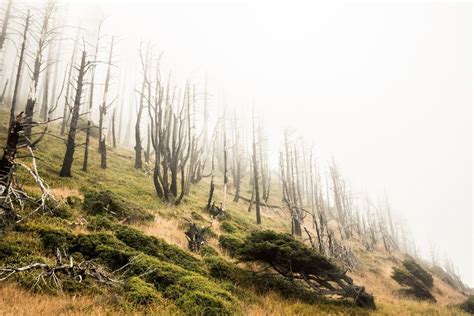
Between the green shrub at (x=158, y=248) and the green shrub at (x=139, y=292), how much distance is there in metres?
2.05

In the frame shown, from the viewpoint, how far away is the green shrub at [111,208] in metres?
11.1

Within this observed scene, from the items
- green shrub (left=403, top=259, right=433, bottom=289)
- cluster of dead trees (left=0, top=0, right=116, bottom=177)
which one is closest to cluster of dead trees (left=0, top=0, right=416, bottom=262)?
cluster of dead trees (left=0, top=0, right=116, bottom=177)

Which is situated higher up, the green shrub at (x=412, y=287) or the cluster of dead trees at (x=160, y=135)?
the cluster of dead trees at (x=160, y=135)

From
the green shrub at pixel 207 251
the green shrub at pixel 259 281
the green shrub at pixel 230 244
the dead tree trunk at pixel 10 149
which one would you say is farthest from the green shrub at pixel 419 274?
the dead tree trunk at pixel 10 149

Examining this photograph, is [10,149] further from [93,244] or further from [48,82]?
[48,82]

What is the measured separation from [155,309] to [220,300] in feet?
4.91

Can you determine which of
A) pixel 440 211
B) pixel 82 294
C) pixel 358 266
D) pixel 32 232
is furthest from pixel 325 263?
pixel 440 211

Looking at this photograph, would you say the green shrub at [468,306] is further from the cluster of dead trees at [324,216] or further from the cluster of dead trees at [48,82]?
the cluster of dead trees at [48,82]

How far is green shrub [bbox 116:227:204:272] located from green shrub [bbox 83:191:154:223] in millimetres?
1843

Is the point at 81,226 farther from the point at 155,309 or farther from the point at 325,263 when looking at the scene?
the point at 325,263

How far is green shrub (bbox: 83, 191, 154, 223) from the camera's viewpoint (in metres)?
11.1

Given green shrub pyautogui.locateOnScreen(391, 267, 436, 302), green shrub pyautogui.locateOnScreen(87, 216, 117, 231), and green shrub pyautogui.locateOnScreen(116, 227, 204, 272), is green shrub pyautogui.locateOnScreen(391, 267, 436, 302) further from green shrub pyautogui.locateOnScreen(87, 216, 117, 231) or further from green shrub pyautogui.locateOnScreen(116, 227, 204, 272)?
green shrub pyautogui.locateOnScreen(87, 216, 117, 231)

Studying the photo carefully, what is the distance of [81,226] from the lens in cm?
945

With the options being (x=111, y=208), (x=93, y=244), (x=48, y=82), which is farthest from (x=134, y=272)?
(x=48, y=82)
